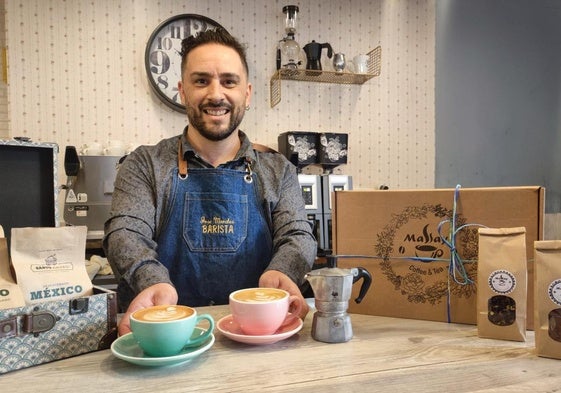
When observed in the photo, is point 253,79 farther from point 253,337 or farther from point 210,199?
point 253,337

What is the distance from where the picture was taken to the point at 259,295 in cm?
86

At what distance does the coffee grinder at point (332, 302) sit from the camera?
831 mm

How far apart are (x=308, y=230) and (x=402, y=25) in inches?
103

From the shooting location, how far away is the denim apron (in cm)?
137

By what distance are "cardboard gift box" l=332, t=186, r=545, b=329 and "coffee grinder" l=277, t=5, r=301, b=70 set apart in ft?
7.18

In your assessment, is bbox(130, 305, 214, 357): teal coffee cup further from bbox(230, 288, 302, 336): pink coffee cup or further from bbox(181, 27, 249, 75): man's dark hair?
bbox(181, 27, 249, 75): man's dark hair

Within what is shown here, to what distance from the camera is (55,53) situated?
2791 mm

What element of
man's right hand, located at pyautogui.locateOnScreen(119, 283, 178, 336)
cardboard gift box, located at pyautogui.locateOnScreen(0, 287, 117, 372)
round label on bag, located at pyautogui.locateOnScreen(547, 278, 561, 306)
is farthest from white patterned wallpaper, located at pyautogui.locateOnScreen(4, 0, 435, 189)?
round label on bag, located at pyautogui.locateOnScreen(547, 278, 561, 306)

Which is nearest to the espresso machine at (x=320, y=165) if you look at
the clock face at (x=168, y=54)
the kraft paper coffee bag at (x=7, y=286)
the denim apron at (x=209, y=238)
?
the clock face at (x=168, y=54)

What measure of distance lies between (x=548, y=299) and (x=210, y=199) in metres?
0.97

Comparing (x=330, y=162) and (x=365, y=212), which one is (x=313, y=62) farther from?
(x=365, y=212)

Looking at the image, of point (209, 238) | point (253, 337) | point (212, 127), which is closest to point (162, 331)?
point (253, 337)

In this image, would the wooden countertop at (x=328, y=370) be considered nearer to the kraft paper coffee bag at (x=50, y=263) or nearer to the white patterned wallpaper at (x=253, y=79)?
the kraft paper coffee bag at (x=50, y=263)

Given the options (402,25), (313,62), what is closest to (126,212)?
(313,62)
